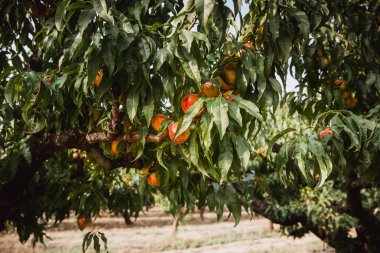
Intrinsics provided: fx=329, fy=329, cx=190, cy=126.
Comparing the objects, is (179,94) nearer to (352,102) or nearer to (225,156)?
(225,156)

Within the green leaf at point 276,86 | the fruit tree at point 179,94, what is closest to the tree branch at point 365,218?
the fruit tree at point 179,94

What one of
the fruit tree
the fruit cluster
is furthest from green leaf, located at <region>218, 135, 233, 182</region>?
the fruit cluster

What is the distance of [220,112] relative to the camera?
773 mm

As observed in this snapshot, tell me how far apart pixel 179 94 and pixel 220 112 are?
319 mm

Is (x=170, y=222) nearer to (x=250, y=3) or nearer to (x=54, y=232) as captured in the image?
(x=54, y=232)

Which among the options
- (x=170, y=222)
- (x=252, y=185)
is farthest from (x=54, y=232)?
(x=252, y=185)

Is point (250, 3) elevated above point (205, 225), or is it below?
above

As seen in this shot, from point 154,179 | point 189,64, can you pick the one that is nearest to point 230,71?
point 189,64

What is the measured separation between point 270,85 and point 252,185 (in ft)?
3.31

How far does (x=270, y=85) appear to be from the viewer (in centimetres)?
110

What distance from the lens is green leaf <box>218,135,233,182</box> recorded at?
34.6 inches

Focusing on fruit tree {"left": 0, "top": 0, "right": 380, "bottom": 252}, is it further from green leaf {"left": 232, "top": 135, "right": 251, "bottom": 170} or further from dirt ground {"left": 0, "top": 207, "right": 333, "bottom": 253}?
dirt ground {"left": 0, "top": 207, "right": 333, "bottom": 253}

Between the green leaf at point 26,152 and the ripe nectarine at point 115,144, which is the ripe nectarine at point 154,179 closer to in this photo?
the ripe nectarine at point 115,144

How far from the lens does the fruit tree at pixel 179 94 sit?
911 millimetres
